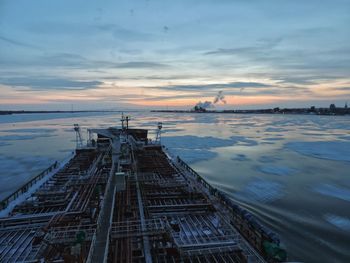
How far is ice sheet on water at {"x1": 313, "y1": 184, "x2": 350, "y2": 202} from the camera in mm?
18188

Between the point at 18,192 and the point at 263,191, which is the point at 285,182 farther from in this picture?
the point at 18,192

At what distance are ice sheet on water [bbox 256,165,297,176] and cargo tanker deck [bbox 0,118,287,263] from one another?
8.81 meters

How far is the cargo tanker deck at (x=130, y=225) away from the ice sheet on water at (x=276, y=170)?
28.9ft

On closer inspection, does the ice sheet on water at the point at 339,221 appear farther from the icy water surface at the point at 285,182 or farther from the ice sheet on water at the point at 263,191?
the ice sheet on water at the point at 263,191

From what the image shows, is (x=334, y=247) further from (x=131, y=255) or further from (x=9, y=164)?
(x=9, y=164)

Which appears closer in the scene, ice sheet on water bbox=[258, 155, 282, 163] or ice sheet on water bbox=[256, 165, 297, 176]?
ice sheet on water bbox=[256, 165, 297, 176]

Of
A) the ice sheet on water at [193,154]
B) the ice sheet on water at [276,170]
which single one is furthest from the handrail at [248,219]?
the ice sheet on water at [193,154]

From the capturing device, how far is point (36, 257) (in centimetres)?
959

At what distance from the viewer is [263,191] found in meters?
19.5

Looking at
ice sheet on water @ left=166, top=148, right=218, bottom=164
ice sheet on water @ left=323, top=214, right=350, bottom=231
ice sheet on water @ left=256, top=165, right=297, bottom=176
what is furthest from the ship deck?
ice sheet on water @ left=166, top=148, right=218, bottom=164

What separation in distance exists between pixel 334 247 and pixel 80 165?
67.2ft

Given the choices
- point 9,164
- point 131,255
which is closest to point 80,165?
point 9,164

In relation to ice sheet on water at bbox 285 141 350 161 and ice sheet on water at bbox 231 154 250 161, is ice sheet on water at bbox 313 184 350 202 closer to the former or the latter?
ice sheet on water at bbox 231 154 250 161

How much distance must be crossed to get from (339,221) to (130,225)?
11.5 m
